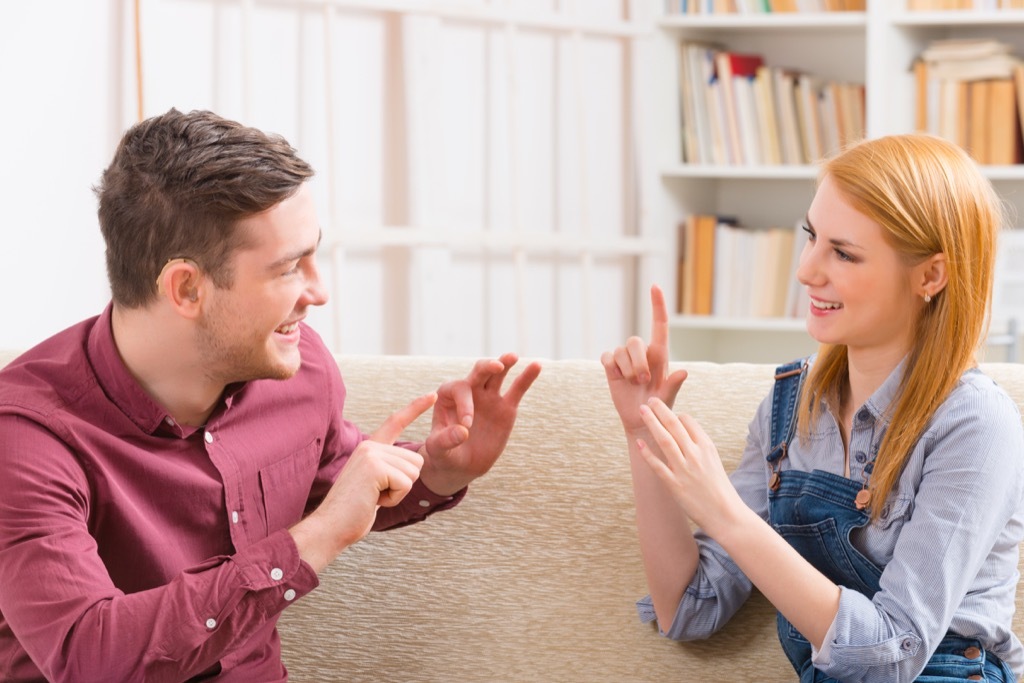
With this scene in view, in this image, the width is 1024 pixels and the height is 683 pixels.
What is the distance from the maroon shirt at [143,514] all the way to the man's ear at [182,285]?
8cm

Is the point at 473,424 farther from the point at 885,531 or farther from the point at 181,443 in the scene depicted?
the point at 885,531

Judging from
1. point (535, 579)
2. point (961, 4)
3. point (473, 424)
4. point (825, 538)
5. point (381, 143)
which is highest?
point (961, 4)

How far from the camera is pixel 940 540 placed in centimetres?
123

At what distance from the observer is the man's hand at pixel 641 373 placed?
1.41 m

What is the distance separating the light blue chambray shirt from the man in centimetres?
43

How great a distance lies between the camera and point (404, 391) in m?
1.65

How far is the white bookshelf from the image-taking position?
3.35 m

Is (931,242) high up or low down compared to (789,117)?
down

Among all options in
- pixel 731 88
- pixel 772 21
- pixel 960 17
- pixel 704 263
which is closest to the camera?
pixel 960 17

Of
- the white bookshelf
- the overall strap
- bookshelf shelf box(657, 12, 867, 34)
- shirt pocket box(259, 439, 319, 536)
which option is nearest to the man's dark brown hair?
shirt pocket box(259, 439, 319, 536)

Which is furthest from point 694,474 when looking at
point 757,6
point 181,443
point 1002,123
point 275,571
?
point 757,6

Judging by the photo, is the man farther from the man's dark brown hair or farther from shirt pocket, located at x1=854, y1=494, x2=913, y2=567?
shirt pocket, located at x1=854, y1=494, x2=913, y2=567

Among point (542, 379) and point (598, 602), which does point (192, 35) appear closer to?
point (542, 379)

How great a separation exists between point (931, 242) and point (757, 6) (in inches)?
93.2
